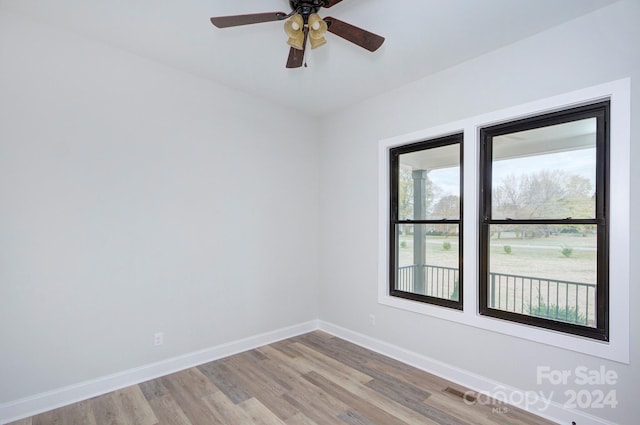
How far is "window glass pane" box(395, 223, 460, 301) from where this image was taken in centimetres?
308

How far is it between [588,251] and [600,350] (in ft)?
2.17

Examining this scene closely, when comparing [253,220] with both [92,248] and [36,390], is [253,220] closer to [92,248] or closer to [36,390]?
[92,248]

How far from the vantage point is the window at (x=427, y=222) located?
3.06m

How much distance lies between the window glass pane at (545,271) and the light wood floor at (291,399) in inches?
31.0

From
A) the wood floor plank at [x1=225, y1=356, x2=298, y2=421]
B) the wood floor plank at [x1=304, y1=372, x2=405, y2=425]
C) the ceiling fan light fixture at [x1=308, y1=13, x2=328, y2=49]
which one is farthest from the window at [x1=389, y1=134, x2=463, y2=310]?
the ceiling fan light fixture at [x1=308, y1=13, x2=328, y2=49]

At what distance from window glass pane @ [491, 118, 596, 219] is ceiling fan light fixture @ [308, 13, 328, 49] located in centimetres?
175

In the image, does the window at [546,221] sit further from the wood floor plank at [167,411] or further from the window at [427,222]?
the wood floor plank at [167,411]

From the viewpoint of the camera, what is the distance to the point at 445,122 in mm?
3004

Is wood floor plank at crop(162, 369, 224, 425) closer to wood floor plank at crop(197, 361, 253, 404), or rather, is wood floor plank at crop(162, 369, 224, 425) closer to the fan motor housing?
wood floor plank at crop(197, 361, 253, 404)

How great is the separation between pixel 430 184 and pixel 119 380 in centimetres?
334

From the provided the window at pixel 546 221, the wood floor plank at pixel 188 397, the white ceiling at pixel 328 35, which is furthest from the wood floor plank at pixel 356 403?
the white ceiling at pixel 328 35

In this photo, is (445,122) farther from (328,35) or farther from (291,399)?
(291,399)

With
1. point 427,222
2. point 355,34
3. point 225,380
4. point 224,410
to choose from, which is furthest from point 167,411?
point 355,34

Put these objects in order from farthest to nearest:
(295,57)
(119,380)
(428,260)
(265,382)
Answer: (428,260), (265,382), (119,380), (295,57)
